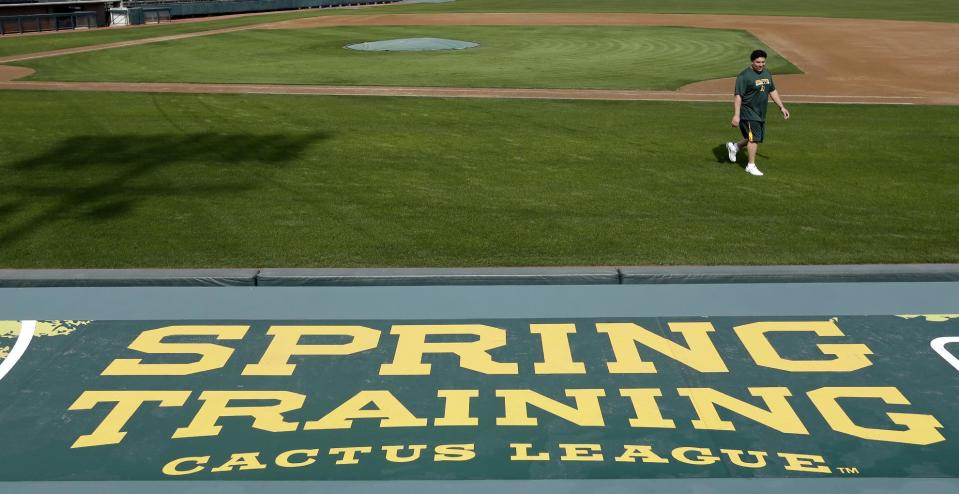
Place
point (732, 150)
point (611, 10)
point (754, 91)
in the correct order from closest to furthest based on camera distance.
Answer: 1. point (754, 91)
2. point (732, 150)
3. point (611, 10)

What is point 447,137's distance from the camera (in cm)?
1578

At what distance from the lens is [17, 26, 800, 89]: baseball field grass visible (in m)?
24.3

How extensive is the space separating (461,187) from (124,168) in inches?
194

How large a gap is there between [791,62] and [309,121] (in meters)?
17.0

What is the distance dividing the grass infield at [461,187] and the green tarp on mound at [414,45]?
1502 centimetres

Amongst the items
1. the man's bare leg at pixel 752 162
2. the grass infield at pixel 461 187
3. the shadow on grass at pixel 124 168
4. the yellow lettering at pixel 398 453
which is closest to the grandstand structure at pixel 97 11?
the grass infield at pixel 461 187

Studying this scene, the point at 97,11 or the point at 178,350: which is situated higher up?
the point at 97,11

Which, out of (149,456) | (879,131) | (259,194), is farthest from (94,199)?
(879,131)

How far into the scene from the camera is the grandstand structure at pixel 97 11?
151 feet

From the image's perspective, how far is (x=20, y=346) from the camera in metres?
7.31

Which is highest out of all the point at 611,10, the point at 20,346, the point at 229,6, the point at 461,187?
the point at 229,6

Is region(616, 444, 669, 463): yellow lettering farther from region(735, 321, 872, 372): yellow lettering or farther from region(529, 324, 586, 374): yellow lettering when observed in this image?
region(735, 321, 872, 372): yellow lettering

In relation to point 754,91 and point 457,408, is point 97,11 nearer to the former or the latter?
point 754,91

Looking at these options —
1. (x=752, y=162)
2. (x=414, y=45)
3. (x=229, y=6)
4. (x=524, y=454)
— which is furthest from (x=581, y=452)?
(x=229, y=6)
